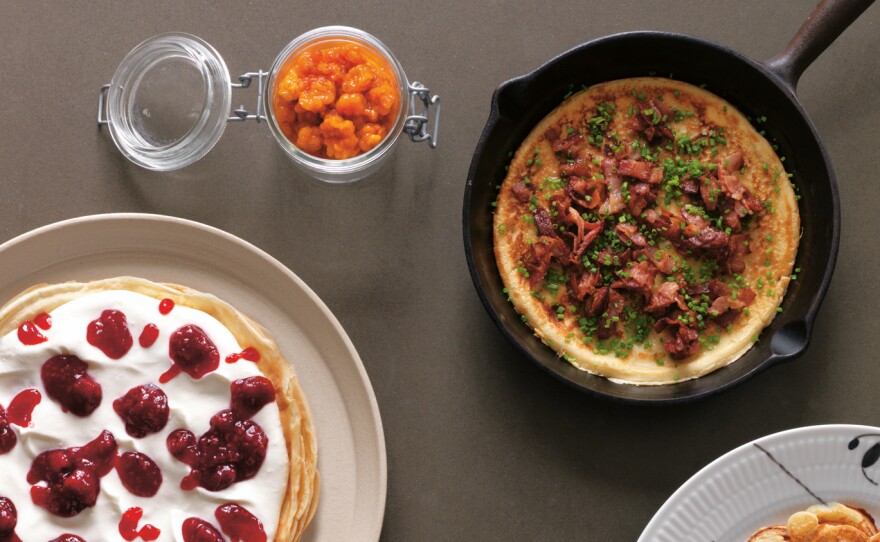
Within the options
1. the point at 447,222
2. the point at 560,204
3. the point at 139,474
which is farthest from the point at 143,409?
the point at 560,204

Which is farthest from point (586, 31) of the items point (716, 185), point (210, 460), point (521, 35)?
point (210, 460)

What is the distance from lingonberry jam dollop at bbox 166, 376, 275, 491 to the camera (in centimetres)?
276

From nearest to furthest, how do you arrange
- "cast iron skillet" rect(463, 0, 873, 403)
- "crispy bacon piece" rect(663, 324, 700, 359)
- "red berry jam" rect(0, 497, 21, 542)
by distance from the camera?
1. "red berry jam" rect(0, 497, 21, 542)
2. "cast iron skillet" rect(463, 0, 873, 403)
3. "crispy bacon piece" rect(663, 324, 700, 359)

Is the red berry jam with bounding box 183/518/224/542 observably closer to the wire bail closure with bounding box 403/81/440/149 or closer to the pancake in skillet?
the pancake in skillet

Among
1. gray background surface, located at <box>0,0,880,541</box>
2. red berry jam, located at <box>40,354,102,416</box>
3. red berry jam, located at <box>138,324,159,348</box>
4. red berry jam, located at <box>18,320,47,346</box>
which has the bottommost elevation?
red berry jam, located at <box>40,354,102,416</box>

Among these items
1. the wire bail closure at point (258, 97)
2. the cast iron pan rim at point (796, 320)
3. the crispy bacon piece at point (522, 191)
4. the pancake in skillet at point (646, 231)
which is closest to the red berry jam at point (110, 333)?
the wire bail closure at point (258, 97)

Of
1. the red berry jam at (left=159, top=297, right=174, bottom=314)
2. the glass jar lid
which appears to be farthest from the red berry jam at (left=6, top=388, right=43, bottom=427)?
the glass jar lid

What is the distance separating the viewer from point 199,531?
2.74m

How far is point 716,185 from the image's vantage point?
3062 mm

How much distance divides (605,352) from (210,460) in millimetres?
1410

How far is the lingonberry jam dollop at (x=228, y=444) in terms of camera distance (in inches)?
109

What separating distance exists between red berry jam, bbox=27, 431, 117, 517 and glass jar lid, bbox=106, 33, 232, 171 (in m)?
1.00

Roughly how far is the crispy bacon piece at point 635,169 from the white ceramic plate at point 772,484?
998 mm

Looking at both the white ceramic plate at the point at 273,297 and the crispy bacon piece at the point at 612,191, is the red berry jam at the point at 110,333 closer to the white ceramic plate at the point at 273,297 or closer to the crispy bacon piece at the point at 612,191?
the white ceramic plate at the point at 273,297
